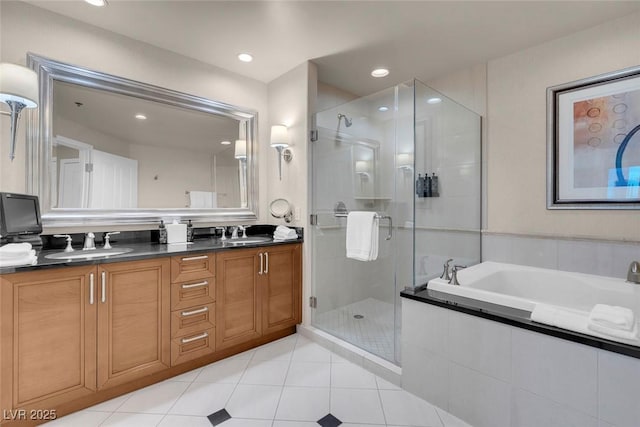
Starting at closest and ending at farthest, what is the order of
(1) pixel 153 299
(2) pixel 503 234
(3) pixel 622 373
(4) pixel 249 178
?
(3) pixel 622 373 → (1) pixel 153 299 → (2) pixel 503 234 → (4) pixel 249 178

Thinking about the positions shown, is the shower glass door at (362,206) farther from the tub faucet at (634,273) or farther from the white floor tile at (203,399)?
the tub faucet at (634,273)

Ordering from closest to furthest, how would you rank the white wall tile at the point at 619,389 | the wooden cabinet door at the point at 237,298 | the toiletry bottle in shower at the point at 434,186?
1. the white wall tile at the point at 619,389
2. the wooden cabinet door at the point at 237,298
3. the toiletry bottle in shower at the point at 434,186

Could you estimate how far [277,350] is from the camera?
2.33 metres

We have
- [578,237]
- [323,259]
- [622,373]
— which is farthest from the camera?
[323,259]

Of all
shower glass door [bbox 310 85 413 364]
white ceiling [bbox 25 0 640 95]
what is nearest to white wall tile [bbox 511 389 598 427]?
shower glass door [bbox 310 85 413 364]

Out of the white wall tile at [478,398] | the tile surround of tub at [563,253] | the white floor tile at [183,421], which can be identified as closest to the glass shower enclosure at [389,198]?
the tile surround of tub at [563,253]

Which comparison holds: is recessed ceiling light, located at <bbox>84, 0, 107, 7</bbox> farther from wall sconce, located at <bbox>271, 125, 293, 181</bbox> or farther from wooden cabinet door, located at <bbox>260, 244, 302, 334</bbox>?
wooden cabinet door, located at <bbox>260, 244, 302, 334</bbox>

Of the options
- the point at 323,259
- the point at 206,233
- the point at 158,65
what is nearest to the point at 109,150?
the point at 158,65

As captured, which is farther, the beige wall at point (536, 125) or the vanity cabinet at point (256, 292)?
the vanity cabinet at point (256, 292)

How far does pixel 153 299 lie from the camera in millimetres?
1808

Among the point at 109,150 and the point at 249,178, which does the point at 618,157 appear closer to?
the point at 249,178

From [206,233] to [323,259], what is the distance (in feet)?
3.66

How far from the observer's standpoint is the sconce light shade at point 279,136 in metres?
2.70

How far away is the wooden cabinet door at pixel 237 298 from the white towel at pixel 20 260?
96 cm
